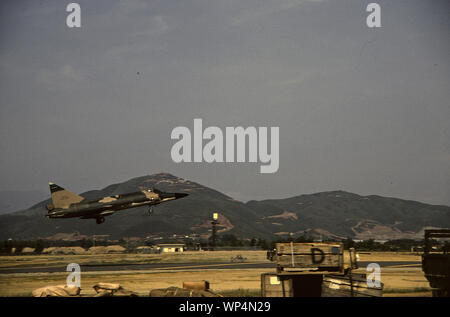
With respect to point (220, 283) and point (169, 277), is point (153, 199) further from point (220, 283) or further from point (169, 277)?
point (220, 283)

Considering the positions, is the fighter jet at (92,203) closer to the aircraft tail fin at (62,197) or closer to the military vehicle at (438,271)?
the aircraft tail fin at (62,197)

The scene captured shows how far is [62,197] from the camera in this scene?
6378 cm

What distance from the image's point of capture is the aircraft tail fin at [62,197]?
6327 centimetres

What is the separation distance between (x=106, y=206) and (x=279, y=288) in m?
42.6

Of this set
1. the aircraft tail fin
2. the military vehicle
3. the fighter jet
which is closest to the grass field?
the military vehicle

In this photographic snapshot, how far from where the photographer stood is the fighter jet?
6288 centimetres

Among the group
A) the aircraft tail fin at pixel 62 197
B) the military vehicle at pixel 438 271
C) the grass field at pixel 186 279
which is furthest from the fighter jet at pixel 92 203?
the military vehicle at pixel 438 271

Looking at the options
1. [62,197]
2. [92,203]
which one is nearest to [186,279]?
[92,203]

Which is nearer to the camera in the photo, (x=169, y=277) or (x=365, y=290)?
(x=365, y=290)
